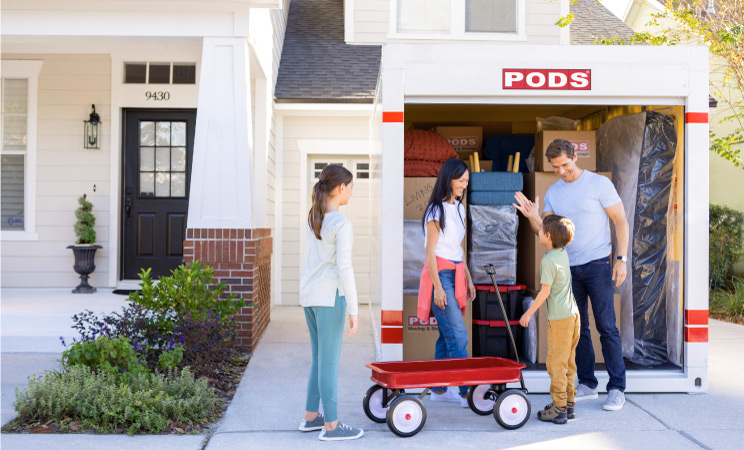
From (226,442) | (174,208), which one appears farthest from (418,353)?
(174,208)

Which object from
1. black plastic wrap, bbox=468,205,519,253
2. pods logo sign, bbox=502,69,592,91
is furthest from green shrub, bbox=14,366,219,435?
pods logo sign, bbox=502,69,592,91

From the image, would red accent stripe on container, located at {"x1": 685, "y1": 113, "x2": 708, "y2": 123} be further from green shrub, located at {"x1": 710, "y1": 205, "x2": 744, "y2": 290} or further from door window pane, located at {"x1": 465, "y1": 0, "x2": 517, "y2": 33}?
green shrub, located at {"x1": 710, "y1": 205, "x2": 744, "y2": 290}

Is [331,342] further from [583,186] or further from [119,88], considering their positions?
[119,88]

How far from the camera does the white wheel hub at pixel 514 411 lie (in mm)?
4598

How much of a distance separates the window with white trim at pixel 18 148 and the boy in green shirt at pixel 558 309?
24.4ft

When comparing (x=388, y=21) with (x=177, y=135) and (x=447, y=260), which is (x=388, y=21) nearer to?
(x=177, y=135)

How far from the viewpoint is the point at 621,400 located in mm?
5117

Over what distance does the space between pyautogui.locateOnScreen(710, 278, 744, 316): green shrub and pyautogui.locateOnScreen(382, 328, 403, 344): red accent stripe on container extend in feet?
21.9

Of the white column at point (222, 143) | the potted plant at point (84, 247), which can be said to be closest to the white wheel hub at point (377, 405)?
the white column at point (222, 143)

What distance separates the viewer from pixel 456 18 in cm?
1142

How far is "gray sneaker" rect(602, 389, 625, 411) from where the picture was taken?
5.07m

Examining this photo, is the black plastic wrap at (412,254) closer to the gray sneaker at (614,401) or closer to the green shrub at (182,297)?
the green shrub at (182,297)

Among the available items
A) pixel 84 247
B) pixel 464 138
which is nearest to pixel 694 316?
pixel 464 138

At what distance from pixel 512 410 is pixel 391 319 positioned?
48.7 inches
